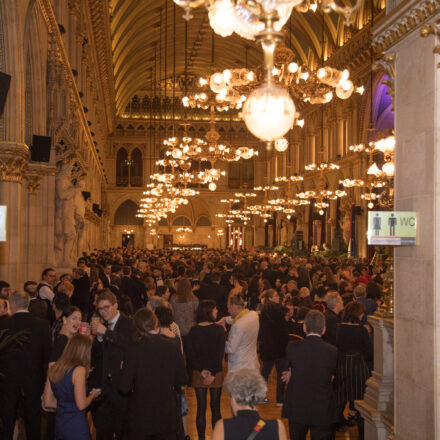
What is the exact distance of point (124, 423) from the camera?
5488mm

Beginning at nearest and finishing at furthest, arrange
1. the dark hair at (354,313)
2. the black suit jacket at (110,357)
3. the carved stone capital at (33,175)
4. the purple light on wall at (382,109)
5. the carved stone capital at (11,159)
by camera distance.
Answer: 1. the black suit jacket at (110,357)
2. the dark hair at (354,313)
3. the carved stone capital at (11,159)
4. the carved stone capital at (33,175)
5. the purple light on wall at (382,109)

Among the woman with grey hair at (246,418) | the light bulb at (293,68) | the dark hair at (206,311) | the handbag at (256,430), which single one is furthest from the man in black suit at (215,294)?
the handbag at (256,430)

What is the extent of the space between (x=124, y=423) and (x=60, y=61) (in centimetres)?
1152

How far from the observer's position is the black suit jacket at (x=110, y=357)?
5391mm

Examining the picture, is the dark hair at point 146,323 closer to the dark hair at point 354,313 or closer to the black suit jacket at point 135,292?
the dark hair at point 354,313

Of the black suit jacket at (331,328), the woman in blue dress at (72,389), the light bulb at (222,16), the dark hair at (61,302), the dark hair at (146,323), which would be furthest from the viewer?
the black suit jacket at (331,328)

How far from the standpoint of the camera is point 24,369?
5.92 metres

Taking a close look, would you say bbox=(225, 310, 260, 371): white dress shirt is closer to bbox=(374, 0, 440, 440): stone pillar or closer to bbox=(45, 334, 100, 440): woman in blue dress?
bbox=(374, 0, 440, 440): stone pillar

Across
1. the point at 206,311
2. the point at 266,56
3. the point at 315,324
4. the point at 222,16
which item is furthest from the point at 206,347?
the point at 266,56

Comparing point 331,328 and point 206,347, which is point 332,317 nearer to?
point 331,328

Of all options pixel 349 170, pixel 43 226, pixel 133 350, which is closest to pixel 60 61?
pixel 43 226

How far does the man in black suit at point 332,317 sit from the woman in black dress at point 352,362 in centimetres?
69

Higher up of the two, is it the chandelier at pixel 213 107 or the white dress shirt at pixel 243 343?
the chandelier at pixel 213 107

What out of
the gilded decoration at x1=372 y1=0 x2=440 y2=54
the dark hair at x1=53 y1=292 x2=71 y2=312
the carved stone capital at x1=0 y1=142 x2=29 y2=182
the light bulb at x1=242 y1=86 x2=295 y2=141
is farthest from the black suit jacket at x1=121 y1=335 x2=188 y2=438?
the carved stone capital at x1=0 y1=142 x2=29 y2=182
